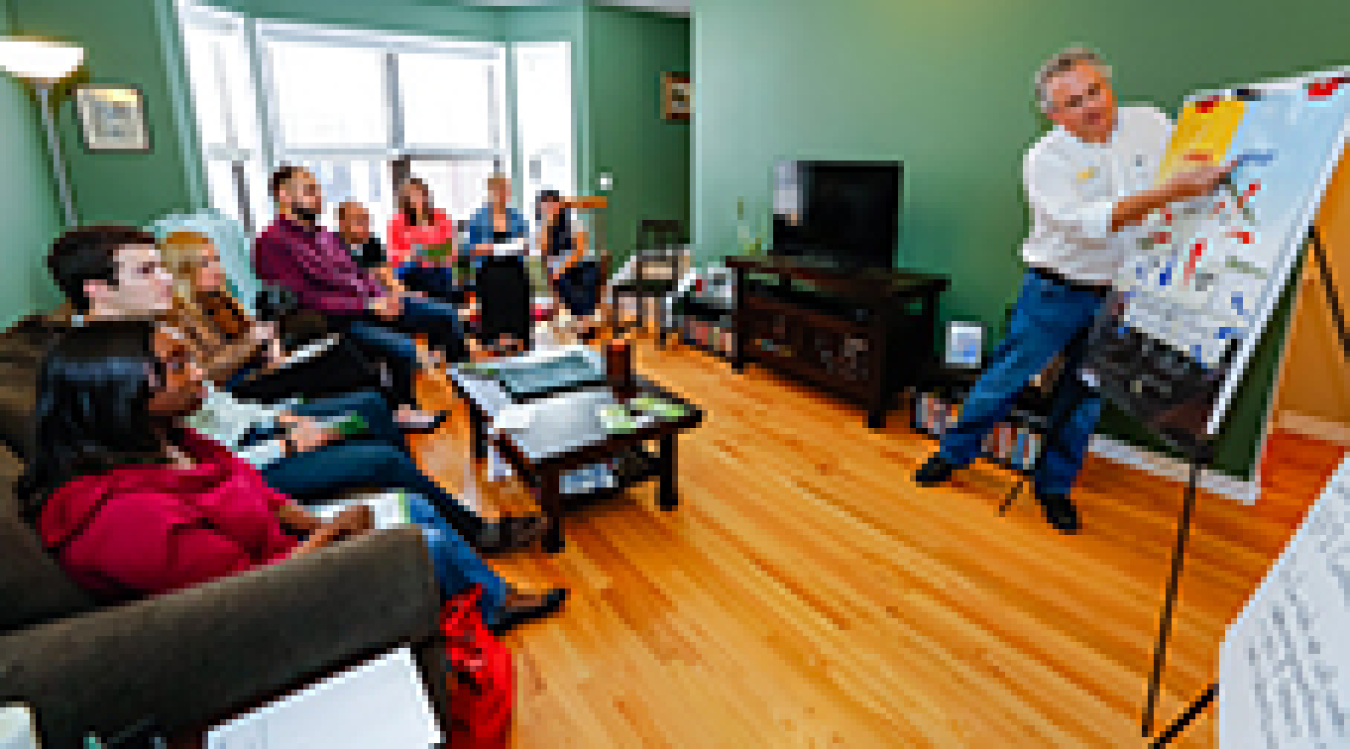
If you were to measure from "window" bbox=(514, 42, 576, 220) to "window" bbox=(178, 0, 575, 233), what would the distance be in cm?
1

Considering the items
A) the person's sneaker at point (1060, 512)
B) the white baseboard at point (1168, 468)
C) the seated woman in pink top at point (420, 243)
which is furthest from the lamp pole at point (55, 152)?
the white baseboard at point (1168, 468)

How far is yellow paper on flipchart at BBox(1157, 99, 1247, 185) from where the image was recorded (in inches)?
55.6

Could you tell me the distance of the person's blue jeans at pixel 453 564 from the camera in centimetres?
160

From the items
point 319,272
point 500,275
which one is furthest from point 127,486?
point 500,275

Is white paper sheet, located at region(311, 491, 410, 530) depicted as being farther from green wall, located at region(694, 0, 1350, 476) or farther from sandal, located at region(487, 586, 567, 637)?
green wall, located at region(694, 0, 1350, 476)

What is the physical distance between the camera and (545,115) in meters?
6.23

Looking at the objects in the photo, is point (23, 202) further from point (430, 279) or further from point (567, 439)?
point (567, 439)

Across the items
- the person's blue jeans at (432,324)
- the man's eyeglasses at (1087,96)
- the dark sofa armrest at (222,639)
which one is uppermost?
the man's eyeglasses at (1087,96)

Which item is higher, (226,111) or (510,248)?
(226,111)

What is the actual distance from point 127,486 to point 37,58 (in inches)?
125

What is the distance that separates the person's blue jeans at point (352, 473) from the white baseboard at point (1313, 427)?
362 centimetres

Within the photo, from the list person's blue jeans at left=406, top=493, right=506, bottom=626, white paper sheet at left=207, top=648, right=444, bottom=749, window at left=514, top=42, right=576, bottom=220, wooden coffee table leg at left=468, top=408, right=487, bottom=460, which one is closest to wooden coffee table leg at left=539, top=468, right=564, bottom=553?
person's blue jeans at left=406, top=493, right=506, bottom=626

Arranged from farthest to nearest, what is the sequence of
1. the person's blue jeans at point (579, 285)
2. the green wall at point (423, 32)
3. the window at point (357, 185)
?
the window at point (357, 185)
the person's blue jeans at point (579, 285)
the green wall at point (423, 32)

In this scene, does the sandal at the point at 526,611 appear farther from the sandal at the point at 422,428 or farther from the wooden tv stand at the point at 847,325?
the wooden tv stand at the point at 847,325
